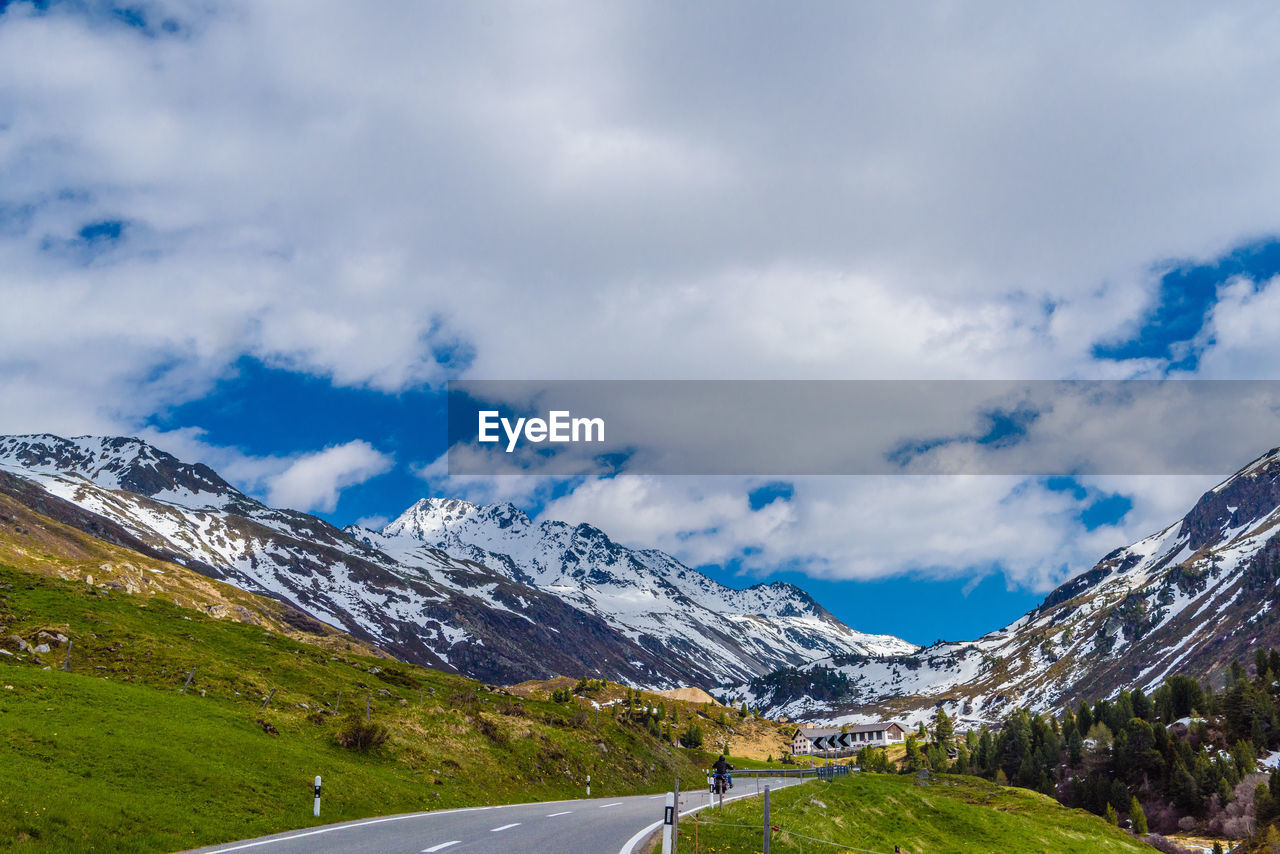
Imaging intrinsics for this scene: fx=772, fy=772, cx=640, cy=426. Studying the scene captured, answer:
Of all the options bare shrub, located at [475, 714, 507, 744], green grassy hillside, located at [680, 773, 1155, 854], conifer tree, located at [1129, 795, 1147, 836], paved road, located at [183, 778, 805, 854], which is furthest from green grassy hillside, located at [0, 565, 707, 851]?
conifer tree, located at [1129, 795, 1147, 836]

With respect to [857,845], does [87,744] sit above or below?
above

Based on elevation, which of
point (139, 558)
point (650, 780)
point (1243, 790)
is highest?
point (139, 558)

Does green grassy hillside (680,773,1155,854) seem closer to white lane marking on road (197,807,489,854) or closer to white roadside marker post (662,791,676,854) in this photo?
white roadside marker post (662,791,676,854)

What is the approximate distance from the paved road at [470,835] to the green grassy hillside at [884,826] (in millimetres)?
2780

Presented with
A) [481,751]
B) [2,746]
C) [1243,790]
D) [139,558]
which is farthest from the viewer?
→ [139,558]

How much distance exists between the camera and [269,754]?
1329 inches

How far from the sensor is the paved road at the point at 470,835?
2026 cm

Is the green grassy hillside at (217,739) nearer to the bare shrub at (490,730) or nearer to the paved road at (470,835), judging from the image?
the bare shrub at (490,730)

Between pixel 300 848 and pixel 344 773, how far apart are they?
652 inches

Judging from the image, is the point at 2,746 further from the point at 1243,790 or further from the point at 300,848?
the point at 1243,790

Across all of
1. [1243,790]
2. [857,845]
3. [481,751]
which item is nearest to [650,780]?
[481,751]

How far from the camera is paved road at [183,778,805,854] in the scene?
20259mm

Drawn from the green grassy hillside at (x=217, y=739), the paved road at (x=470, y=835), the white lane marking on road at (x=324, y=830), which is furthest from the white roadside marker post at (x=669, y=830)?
the green grassy hillside at (x=217, y=739)

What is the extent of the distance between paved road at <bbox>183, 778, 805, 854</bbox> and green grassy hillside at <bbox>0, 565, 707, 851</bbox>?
2.56 m
